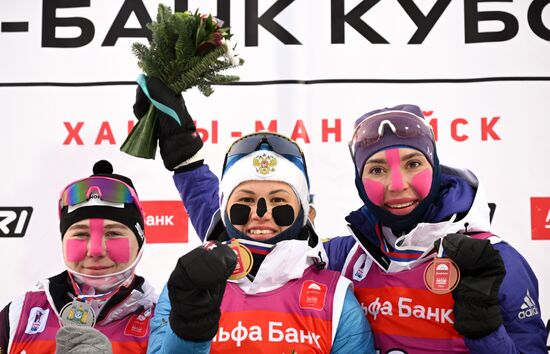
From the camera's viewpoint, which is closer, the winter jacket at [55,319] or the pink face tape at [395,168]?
the pink face tape at [395,168]

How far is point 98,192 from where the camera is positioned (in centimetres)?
250

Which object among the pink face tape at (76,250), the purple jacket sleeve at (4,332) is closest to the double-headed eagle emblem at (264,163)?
the pink face tape at (76,250)

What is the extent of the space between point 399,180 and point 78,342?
103cm

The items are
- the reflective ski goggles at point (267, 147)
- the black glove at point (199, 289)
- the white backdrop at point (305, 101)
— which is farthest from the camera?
the white backdrop at point (305, 101)

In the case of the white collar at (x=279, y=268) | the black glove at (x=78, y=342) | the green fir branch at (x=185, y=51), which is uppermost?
the green fir branch at (x=185, y=51)

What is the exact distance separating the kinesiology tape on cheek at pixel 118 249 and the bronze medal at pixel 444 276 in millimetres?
1059

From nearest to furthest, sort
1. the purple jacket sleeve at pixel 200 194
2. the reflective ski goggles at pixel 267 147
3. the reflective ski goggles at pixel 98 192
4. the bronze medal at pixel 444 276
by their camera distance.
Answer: the bronze medal at pixel 444 276 < the reflective ski goggles at pixel 267 147 < the reflective ski goggles at pixel 98 192 < the purple jacket sleeve at pixel 200 194

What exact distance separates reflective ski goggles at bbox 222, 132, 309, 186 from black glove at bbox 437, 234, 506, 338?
0.65m

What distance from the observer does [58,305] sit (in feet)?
7.93

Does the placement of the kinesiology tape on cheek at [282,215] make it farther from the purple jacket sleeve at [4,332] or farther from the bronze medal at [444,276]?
the purple jacket sleeve at [4,332]

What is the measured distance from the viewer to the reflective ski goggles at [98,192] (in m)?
2.49

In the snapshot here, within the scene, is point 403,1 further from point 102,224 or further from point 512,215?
point 102,224

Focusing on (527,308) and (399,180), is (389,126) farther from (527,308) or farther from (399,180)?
(527,308)

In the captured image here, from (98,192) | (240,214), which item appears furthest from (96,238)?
(240,214)
